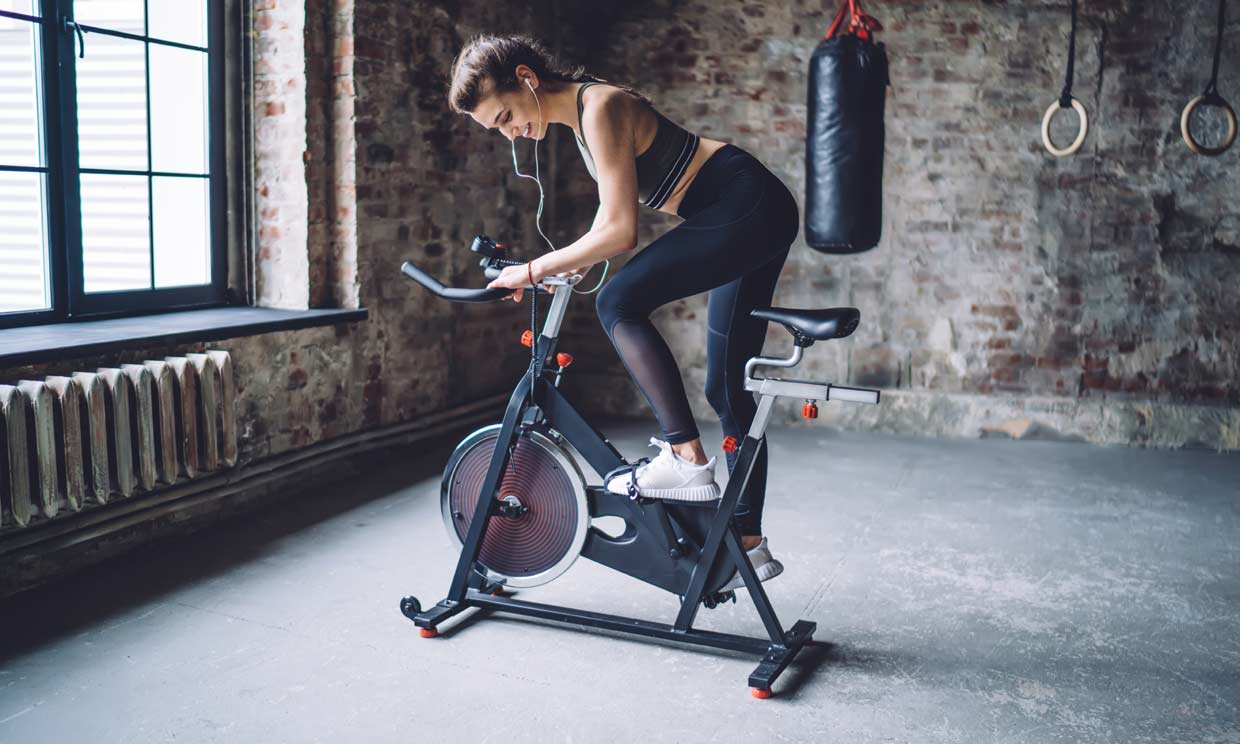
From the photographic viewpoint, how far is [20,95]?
3.33m

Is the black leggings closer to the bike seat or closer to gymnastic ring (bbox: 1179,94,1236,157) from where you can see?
the bike seat

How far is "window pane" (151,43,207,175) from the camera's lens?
3.82 m

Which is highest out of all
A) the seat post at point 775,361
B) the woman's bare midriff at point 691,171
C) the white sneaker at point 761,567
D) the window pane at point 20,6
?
the window pane at point 20,6

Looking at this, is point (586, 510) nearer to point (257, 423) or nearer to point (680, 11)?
point (257, 423)

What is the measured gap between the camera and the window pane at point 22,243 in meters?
3.32

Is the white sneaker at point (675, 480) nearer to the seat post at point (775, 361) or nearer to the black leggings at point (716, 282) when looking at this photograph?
the black leggings at point (716, 282)

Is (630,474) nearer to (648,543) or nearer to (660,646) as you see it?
(648,543)

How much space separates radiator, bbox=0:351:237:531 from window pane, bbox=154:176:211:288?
532 millimetres

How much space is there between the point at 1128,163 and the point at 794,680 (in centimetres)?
386

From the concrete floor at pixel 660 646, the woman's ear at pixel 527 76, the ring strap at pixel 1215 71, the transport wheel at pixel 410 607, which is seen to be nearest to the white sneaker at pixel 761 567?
the concrete floor at pixel 660 646

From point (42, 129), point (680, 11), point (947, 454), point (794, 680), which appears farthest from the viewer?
point (680, 11)

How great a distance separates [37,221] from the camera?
341cm

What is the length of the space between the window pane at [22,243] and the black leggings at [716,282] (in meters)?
2.06

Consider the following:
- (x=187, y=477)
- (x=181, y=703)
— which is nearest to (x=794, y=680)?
(x=181, y=703)
